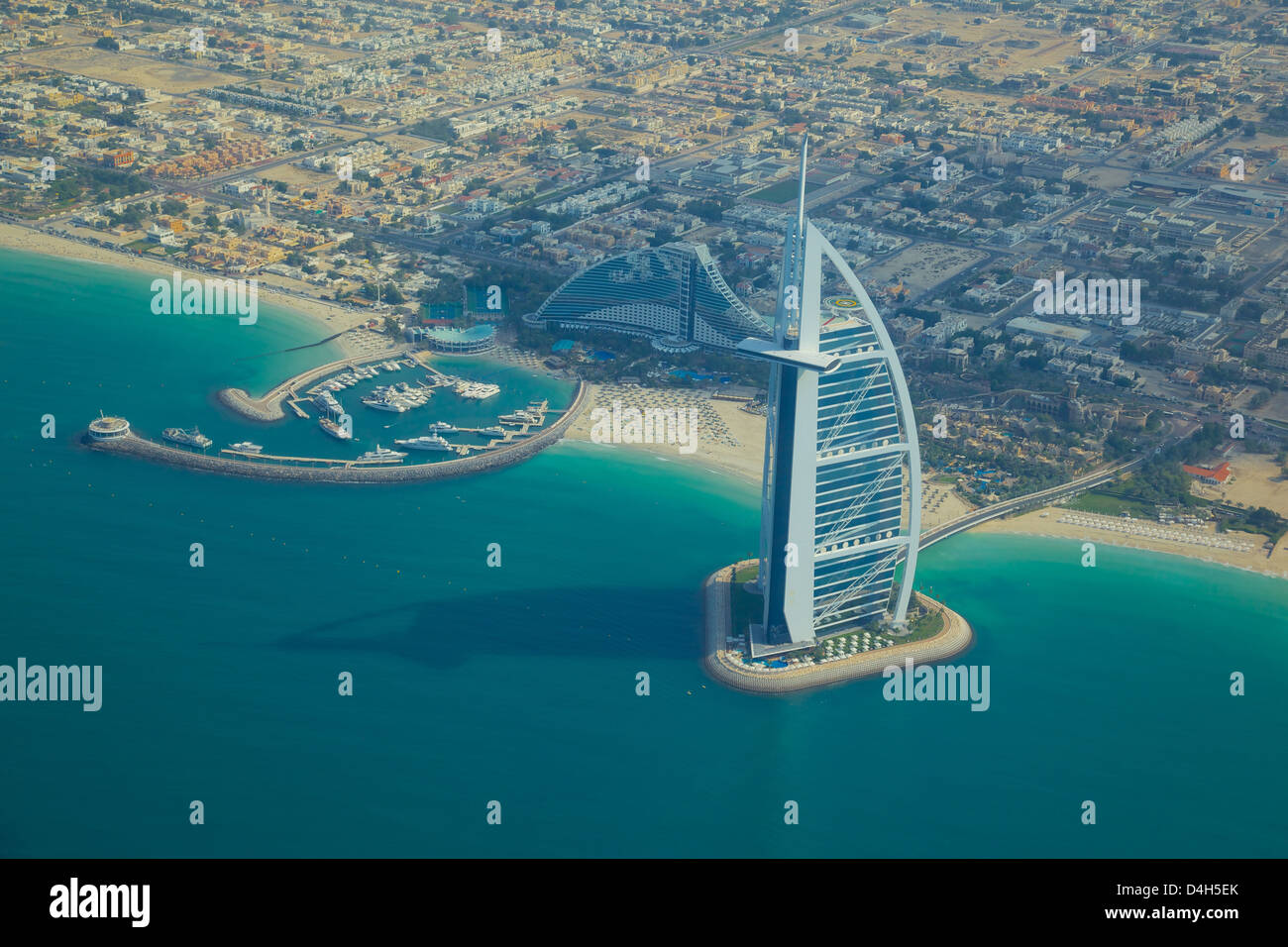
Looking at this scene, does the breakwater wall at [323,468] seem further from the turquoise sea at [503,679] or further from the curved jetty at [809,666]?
the curved jetty at [809,666]

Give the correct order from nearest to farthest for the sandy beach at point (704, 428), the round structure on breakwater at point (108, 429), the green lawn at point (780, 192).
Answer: the sandy beach at point (704, 428), the round structure on breakwater at point (108, 429), the green lawn at point (780, 192)

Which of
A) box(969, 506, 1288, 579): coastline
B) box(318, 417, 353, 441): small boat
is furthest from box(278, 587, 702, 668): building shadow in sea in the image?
box(318, 417, 353, 441): small boat

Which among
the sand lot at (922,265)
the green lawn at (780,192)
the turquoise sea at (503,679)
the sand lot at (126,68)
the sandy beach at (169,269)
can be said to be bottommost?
the turquoise sea at (503,679)

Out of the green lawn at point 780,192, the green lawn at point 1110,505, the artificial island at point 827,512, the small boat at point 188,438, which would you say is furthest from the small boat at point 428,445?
the green lawn at point 780,192

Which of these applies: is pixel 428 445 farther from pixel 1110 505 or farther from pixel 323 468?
pixel 1110 505

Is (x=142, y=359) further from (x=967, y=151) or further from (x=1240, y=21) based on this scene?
(x=1240, y=21)

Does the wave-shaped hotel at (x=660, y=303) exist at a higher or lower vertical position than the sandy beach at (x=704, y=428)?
higher

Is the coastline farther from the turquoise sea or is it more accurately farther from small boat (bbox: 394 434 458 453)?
small boat (bbox: 394 434 458 453)
